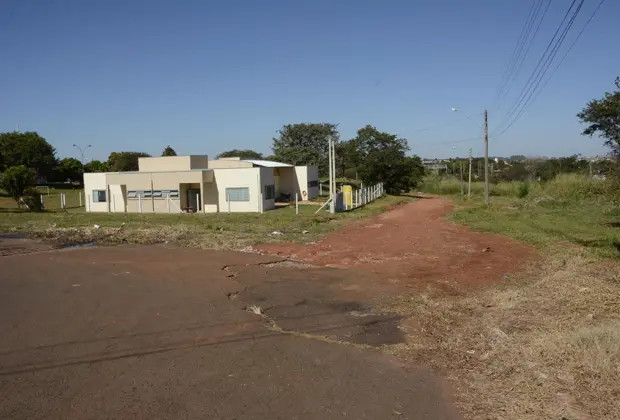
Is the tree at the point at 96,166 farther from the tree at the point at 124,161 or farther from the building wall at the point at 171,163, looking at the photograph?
the building wall at the point at 171,163

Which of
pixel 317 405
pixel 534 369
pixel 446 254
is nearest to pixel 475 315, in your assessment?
pixel 534 369

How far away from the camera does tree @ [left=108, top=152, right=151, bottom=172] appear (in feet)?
259

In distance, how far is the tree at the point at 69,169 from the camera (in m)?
83.4

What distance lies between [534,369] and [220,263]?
10.7 meters

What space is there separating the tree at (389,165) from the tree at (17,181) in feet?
113

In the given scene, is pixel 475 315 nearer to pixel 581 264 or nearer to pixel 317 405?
pixel 317 405

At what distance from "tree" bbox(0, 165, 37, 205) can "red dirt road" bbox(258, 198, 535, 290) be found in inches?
1136

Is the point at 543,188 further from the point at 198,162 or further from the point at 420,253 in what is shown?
the point at 420,253

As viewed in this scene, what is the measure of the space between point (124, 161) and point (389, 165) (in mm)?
45181

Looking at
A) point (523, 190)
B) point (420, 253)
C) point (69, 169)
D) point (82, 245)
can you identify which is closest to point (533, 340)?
point (420, 253)

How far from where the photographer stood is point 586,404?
516 centimetres

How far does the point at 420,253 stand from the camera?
1711 cm

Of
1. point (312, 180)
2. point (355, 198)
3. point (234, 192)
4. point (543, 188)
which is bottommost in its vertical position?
point (355, 198)

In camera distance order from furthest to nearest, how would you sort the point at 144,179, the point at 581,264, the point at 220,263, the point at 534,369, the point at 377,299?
1. the point at 144,179
2. the point at 220,263
3. the point at 581,264
4. the point at 377,299
5. the point at 534,369
